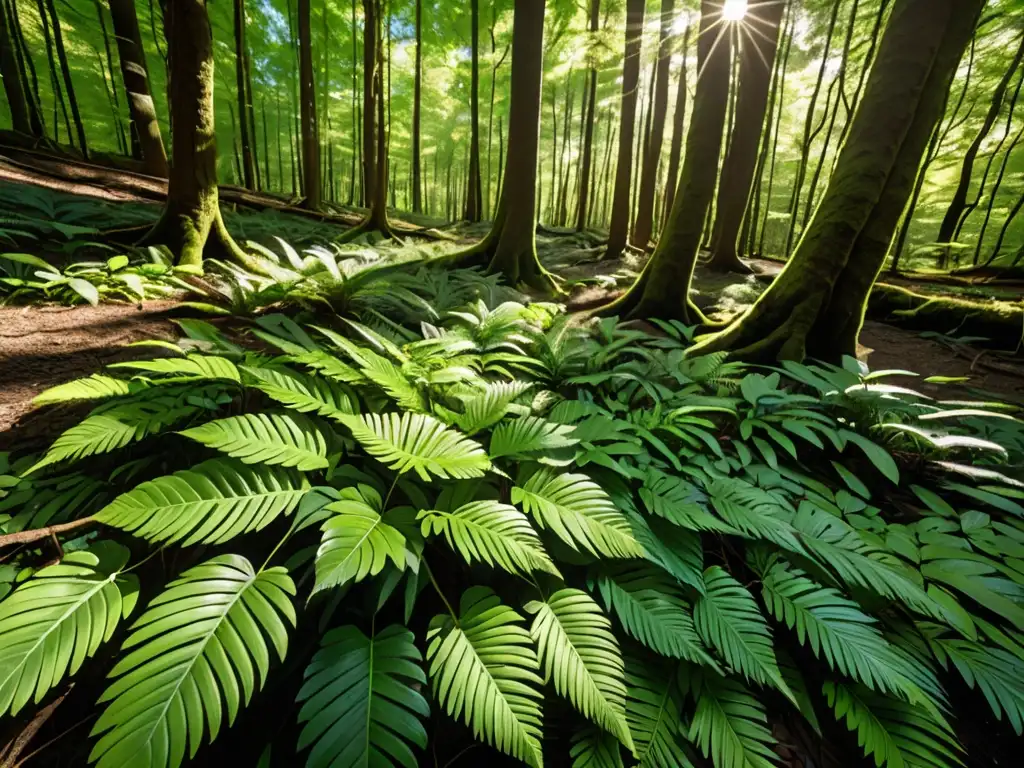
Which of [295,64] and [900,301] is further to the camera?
[295,64]

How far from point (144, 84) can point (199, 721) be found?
10330mm

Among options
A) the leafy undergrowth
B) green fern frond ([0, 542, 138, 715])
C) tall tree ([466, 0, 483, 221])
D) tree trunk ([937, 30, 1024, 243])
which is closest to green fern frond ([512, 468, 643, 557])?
the leafy undergrowth

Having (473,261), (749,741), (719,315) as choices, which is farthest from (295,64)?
(749,741)

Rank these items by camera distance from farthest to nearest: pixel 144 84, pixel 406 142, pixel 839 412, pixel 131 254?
pixel 406 142
pixel 144 84
pixel 131 254
pixel 839 412

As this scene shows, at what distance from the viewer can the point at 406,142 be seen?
2452cm

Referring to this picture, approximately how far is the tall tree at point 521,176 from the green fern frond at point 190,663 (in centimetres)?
507

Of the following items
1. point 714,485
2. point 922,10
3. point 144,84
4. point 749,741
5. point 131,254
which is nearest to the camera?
point 749,741

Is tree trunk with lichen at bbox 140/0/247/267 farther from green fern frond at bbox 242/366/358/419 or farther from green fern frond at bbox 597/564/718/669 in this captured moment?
green fern frond at bbox 597/564/718/669

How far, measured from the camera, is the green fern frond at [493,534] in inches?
48.6

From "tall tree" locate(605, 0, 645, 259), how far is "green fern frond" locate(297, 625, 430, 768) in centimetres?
899

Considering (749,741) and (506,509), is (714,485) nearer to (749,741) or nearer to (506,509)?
(749,741)

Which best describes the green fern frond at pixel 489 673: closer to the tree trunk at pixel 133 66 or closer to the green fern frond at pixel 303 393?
the green fern frond at pixel 303 393

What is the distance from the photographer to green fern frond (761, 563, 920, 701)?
131 centimetres

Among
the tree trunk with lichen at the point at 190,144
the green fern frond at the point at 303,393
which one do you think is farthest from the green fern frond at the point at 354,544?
the tree trunk with lichen at the point at 190,144
